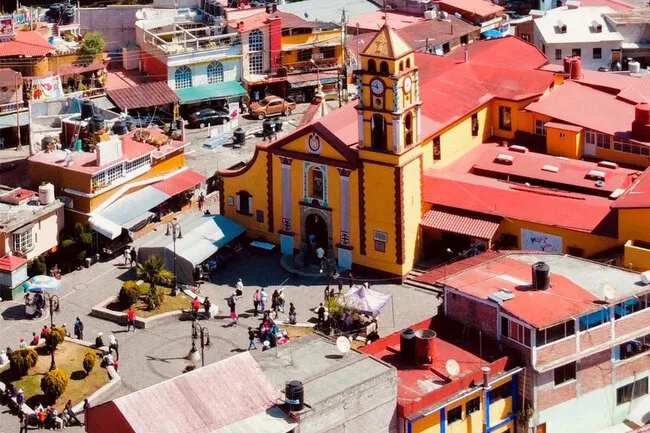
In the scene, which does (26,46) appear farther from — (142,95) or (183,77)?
(183,77)

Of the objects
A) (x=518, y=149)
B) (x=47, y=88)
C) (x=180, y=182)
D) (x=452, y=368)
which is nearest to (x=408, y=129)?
(x=518, y=149)

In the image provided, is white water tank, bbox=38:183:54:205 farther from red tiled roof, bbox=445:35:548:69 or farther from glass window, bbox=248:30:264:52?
glass window, bbox=248:30:264:52

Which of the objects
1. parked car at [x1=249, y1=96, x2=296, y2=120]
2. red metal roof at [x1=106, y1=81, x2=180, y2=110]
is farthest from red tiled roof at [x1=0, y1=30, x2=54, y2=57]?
parked car at [x1=249, y1=96, x2=296, y2=120]

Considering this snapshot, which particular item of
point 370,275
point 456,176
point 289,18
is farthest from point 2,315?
point 289,18

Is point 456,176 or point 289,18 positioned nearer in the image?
point 456,176

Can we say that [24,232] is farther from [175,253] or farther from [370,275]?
[370,275]
